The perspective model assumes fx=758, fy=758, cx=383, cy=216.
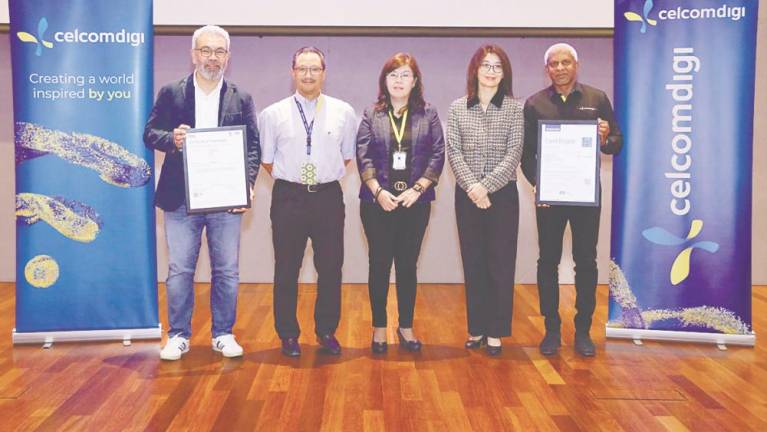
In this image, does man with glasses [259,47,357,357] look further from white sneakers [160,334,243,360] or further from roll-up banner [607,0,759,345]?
roll-up banner [607,0,759,345]

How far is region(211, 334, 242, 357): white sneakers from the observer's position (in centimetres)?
377

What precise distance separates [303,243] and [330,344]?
535 millimetres

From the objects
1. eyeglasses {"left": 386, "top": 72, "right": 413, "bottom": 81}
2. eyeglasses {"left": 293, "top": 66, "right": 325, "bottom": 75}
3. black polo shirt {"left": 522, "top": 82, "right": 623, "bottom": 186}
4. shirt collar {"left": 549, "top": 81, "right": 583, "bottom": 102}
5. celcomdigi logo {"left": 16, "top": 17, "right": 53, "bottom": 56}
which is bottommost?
black polo shirt {"left": 522, "top": 82, "right": 623, "bottom": 186}

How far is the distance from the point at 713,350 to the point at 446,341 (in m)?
1.39

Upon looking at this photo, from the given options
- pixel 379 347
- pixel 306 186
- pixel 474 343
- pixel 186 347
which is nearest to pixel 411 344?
pixel 379 347

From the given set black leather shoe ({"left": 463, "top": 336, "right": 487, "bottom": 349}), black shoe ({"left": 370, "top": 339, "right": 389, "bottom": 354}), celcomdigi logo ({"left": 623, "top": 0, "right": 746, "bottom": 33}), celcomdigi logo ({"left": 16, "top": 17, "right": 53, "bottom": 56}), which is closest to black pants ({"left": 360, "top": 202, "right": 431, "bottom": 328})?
black shoe ({"left": 370, "top": 339, "right": 389, "bottom": 354})

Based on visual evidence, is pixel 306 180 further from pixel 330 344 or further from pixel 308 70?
pixel 330 344

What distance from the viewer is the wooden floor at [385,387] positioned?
9.50 feet

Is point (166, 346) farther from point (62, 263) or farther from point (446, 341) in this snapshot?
point (446, 341)

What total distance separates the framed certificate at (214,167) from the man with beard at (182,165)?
0.21 feet

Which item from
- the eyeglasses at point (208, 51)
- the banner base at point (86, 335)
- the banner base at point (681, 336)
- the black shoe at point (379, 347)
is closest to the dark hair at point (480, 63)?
the eyeglasses at point (208, 51)

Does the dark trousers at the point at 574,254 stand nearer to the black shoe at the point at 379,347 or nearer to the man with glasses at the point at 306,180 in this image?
the black shoe at the point at 379,347

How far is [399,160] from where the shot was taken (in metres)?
3.69

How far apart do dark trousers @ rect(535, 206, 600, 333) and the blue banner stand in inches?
80.8
